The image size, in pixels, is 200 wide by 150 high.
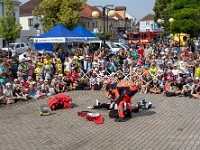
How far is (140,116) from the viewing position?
1057 cm

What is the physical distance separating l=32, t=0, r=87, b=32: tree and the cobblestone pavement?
25386mm

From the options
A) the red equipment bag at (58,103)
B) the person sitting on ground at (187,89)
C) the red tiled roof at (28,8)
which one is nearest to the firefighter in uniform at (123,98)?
the red equipment bag at (58,103)

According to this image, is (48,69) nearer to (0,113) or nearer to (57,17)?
(0,113)

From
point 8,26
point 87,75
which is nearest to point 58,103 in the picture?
point 87,75

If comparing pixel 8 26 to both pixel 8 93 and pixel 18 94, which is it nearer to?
pixel 18 94

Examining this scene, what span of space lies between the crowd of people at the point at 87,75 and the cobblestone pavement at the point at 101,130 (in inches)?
63.3

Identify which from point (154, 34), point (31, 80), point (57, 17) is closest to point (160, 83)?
point (31, 80)

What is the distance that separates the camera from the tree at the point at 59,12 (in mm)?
36438

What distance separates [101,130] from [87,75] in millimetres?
7808

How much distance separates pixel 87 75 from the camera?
54.7 ft

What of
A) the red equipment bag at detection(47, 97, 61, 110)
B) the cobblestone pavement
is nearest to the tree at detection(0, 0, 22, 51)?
the cobblestone pavement

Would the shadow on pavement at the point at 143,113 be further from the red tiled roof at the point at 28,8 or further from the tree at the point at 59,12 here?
the red tiled roof at the point at 28,8

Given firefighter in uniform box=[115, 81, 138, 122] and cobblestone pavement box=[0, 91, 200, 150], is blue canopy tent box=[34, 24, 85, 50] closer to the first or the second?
cobblestone pavement box=[0, 91, 200, 150]

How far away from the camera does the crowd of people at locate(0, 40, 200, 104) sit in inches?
541
